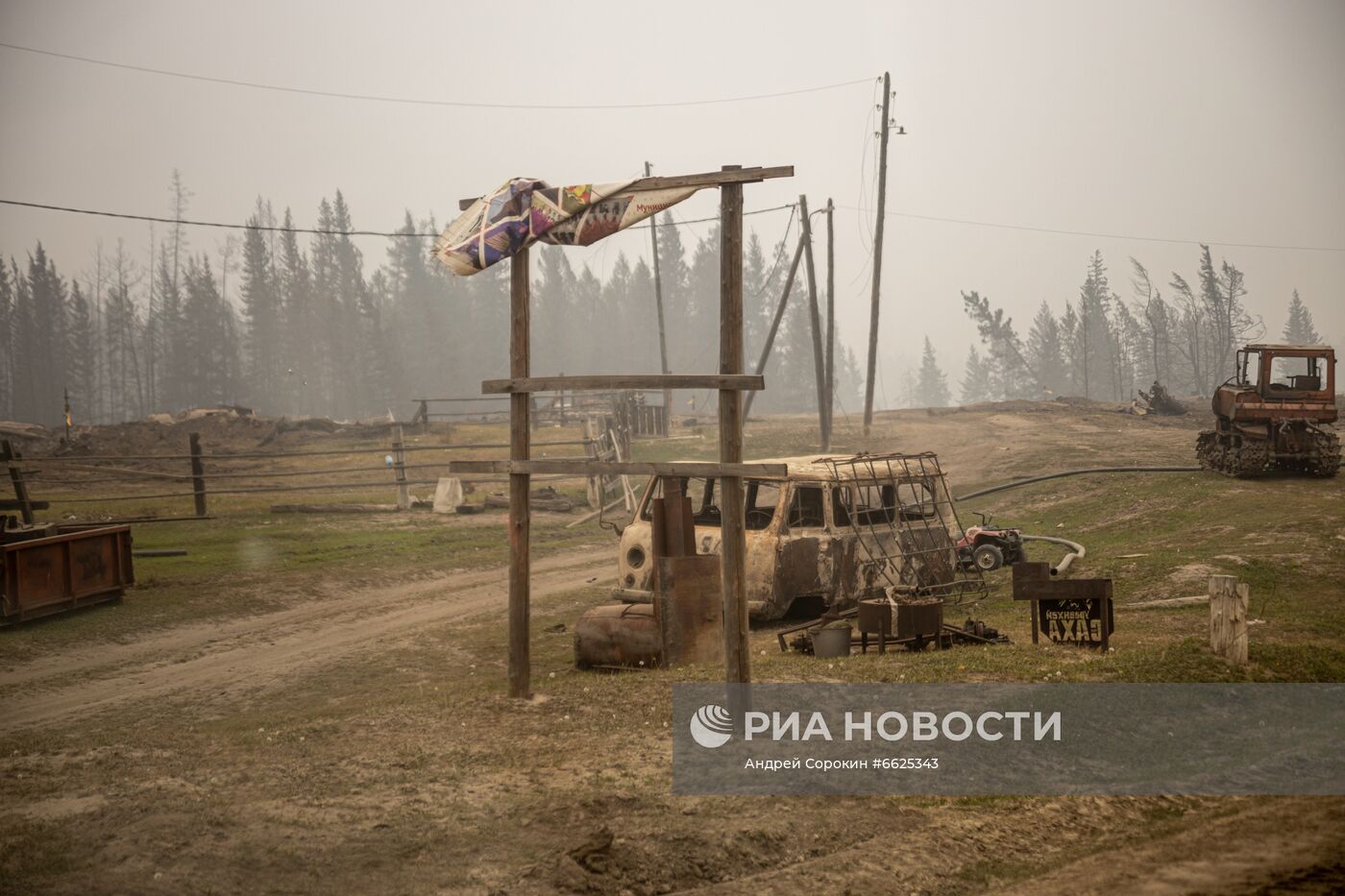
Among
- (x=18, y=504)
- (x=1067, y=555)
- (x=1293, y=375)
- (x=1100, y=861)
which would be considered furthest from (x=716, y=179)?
(x=1293, y=375)

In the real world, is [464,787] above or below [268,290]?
below

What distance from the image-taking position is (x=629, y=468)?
8070 mm

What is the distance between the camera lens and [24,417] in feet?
266

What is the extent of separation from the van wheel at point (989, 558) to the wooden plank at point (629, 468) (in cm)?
762

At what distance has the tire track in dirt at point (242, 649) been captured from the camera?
35.0 ft

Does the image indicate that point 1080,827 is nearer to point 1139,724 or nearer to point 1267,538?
point 1139,724

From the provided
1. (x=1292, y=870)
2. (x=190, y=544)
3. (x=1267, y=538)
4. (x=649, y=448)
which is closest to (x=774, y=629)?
(x=1292, y=870)

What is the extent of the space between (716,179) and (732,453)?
2185 mm

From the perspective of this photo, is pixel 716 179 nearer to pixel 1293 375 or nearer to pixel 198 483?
pixel 198 483

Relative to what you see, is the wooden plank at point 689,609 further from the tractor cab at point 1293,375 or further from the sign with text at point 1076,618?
the tractor cab at point 1293,375

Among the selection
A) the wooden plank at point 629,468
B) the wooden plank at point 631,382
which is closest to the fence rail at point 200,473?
the wooden plank at point 629,468

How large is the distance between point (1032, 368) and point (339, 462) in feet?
262

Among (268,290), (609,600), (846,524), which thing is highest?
(268,290)

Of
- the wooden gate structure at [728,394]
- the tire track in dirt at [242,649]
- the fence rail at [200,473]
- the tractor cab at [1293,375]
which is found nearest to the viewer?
the wooden gate structure at [728,394]
